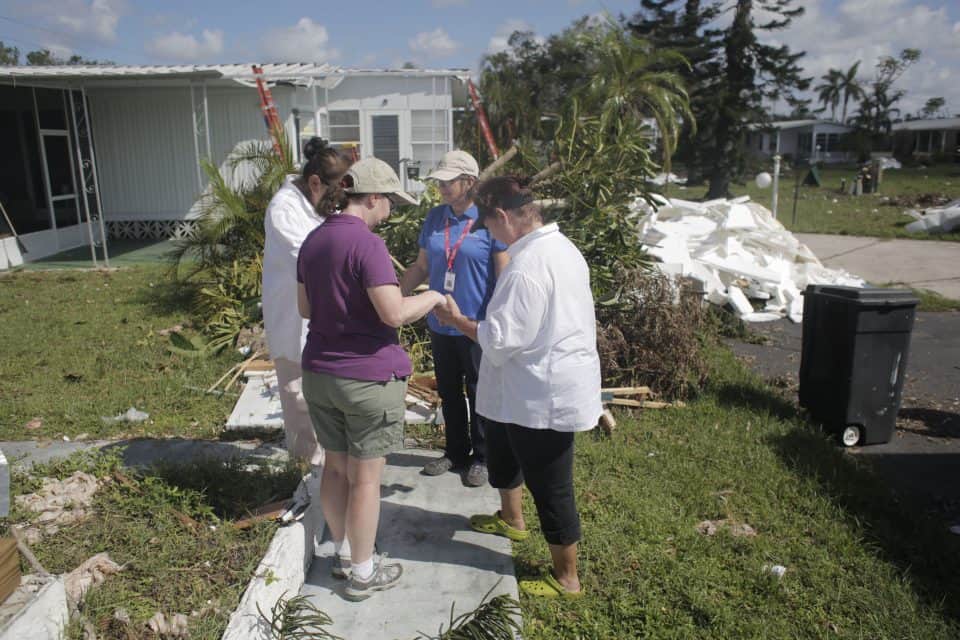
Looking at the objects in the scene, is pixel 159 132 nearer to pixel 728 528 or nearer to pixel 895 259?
pixel 728 528

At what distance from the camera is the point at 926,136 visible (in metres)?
59.2

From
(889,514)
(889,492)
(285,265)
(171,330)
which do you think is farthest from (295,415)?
(171,330)

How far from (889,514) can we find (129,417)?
17.2 feet

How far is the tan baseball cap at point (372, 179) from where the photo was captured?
2984 millimetres

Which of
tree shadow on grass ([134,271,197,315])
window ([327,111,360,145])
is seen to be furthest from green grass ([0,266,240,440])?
window ([327,111,360,145])

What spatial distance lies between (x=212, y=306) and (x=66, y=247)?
7966mm

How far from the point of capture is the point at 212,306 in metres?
8.03

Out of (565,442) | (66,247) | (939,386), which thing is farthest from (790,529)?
(66,247)

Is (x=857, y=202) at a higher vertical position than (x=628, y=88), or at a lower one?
lower

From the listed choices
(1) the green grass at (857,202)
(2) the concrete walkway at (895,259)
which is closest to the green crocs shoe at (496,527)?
(2) the concrete walkway at (895,259)

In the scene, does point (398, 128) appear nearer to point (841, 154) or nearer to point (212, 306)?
point (212, 306)

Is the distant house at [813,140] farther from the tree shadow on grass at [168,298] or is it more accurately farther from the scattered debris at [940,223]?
the tree shadow on grass at [168,298]

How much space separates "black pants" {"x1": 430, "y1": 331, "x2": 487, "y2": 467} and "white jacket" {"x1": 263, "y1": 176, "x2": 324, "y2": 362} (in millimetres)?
843

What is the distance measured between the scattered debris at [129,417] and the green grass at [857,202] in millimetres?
16921
